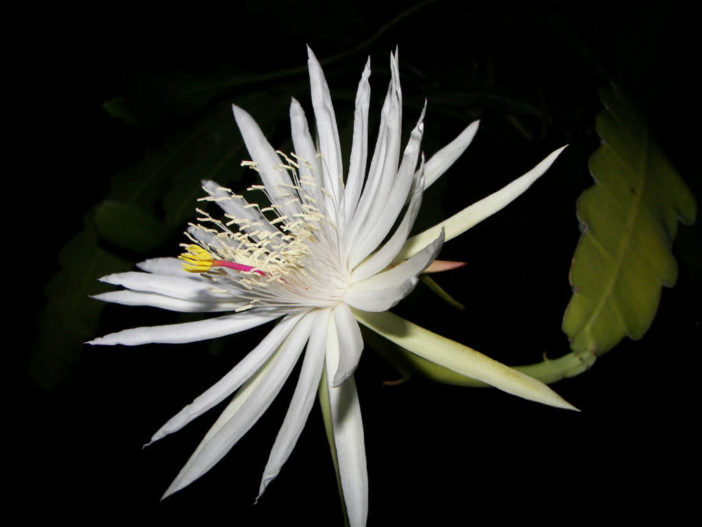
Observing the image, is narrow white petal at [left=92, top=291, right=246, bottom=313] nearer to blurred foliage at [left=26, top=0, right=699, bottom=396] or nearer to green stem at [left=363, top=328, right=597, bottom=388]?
blurred foliage at [left=26, top=0, right=699, bottom=396]

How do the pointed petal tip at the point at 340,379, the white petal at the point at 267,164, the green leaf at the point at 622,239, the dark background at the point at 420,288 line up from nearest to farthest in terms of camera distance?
the pointed petal tip at the point at 340,379, the green leaf at the point at 622,239, the white petal at the point at 267,164, the dark background at the point at 420,288

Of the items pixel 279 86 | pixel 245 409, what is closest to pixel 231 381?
pixel 245 409

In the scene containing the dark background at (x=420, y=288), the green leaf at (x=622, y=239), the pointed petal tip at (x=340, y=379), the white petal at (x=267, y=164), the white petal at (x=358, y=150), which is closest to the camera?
the pointed petal tip at (x=340, y=379)

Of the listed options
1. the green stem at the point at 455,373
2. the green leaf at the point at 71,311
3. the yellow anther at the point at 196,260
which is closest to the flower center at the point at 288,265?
the yellow anther at the point at 196,260

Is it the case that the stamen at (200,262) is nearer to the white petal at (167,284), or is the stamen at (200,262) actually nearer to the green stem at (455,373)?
the white petal at (167,284)

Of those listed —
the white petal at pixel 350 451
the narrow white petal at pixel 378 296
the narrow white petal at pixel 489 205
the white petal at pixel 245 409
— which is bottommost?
the white petal at pixel 350 451

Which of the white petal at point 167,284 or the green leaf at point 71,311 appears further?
the green leaf at point 71,311

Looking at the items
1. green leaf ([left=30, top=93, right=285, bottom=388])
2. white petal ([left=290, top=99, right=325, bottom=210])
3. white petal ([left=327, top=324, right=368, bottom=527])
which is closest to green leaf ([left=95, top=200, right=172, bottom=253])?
green leaf ([left=30, top=93, right=285, bottom=388])
